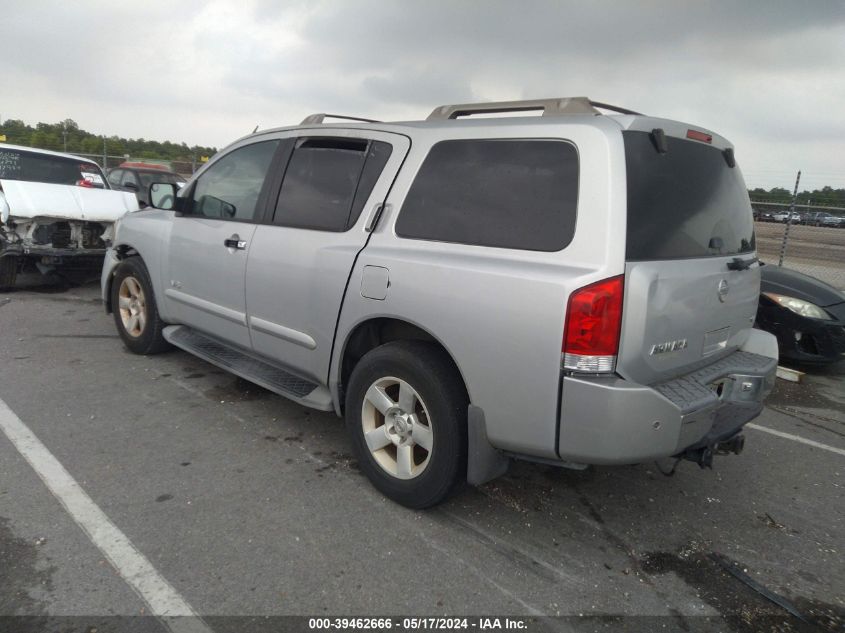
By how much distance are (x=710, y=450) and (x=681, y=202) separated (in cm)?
113

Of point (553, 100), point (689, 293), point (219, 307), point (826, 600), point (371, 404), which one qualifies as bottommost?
point (826, 600)

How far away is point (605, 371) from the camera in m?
2.34

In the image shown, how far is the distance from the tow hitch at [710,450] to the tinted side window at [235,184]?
287 cm

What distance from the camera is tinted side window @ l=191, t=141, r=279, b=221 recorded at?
3943mm

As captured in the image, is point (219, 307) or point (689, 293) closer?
point (689, 293)

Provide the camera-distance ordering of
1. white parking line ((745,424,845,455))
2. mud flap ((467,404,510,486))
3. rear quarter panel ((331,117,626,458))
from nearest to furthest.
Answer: rear quarter panel ((331,117,626,458)), mud flap ((467,404,510,486)), white parking line ((745,424,845,455))

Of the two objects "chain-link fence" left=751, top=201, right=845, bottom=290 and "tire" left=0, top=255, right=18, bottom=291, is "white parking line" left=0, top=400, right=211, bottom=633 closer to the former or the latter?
"tire" left=0, top=255, right=18, bottom=291

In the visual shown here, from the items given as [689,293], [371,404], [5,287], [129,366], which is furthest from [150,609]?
[5,287]

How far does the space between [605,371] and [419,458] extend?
114 cm

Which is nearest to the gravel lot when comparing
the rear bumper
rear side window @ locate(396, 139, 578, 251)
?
the rear bumper

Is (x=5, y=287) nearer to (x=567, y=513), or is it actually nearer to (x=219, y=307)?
(x=219, y=307)

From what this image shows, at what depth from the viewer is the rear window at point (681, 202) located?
2.44 m

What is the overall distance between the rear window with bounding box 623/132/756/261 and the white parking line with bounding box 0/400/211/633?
7.14 ft

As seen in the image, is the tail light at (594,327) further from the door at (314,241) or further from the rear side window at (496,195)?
the door at (314,241)
